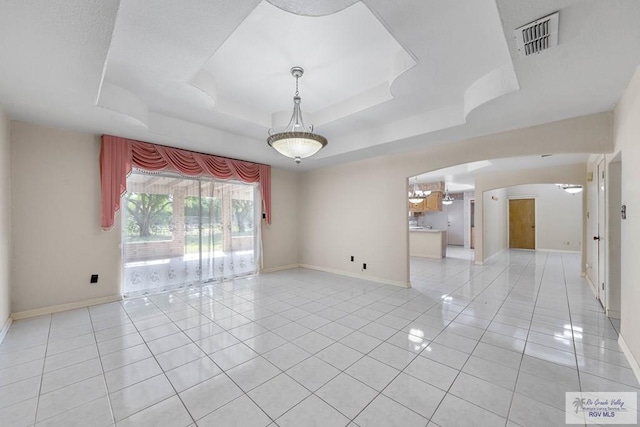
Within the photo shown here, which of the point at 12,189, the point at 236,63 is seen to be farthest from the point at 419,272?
the point at 12,189

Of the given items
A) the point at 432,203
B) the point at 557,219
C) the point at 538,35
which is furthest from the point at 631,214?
the point at 557,219

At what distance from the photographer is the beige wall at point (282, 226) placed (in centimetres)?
630

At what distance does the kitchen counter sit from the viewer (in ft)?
26.8

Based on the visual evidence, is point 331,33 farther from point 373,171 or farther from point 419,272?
point 419,272

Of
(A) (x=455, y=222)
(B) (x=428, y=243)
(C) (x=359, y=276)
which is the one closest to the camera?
(C) (x=359, y=276)

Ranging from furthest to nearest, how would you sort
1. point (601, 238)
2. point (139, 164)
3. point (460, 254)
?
1. point (460, 254)
2. point (139, 164)
3. point (601, 238)

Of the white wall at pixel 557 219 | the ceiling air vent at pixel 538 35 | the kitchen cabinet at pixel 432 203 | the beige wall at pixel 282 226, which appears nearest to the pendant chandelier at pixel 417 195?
the kitchen cabinet at pixel 432 203

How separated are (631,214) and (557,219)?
30.5 ft

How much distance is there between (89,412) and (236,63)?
327 cm

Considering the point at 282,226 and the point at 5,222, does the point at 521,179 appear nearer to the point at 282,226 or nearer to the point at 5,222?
the point at 282,226

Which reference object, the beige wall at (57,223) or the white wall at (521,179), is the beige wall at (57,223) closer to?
the beige wall at (57,223)

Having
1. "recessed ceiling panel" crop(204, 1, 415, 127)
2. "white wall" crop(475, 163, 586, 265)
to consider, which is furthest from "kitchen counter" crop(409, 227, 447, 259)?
"recessed ceiling panel" crop(204, 1, 415, 127)

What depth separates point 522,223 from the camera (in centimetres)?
1052

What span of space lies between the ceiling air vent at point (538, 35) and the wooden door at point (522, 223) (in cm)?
1082
